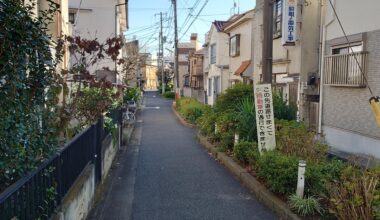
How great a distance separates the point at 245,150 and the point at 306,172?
3047 mm

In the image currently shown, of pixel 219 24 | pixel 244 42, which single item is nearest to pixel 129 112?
pixel 244 42

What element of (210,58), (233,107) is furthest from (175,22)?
(233,107)

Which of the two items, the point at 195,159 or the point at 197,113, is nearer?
the point at 195,159

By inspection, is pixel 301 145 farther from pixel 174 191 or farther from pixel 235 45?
pixel 235 45

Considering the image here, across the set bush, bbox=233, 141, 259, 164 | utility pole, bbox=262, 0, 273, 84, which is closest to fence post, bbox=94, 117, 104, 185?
bush, bbox=233, 141, 259, 164

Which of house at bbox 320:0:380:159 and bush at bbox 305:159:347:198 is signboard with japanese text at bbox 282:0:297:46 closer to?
house at bbox 320:0:380:159

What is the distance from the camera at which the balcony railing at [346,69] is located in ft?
33.2

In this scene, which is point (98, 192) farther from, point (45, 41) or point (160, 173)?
point (45, 41)

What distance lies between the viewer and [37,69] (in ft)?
12.5

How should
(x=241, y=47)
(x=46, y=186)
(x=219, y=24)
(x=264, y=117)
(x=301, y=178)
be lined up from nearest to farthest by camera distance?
(x=46, y=186) → (x=301, y=178) → (x=264, y=117) → (x=241, y=47) → (x=219, y=24)

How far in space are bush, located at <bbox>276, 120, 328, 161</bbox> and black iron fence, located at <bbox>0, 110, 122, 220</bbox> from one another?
367 cm

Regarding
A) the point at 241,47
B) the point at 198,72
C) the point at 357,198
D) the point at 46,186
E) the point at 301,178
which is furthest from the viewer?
the point at 198,72

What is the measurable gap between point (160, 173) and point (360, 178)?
5168mm

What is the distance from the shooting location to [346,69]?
10.9 m
